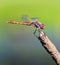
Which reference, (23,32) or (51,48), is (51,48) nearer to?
(51,48)

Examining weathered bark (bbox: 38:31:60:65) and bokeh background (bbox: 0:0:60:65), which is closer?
weathered bark (bbox: 38:31:60:65)

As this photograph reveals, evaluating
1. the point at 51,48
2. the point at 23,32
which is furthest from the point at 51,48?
the point at 23,32

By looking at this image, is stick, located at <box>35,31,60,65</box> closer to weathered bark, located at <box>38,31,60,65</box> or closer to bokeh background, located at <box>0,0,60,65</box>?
weathered bark, located at <box>38,31,60,65</box>

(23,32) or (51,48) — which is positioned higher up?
(51,48)

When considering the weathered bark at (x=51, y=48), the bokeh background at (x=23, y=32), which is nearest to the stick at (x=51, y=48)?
the weathered bark at (x=51, y=48)

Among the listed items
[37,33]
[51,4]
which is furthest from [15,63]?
[37,33]

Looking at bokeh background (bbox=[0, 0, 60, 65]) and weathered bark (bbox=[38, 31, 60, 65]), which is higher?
weathered bark (bbox=[38, 31, 60, 65])

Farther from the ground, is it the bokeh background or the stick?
the stick

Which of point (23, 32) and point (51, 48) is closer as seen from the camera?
point (51, 48)

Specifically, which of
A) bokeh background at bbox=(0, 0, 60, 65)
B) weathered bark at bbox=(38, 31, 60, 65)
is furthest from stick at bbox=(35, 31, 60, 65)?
bokeh background at bbox=(0, 0, 60, 65)
